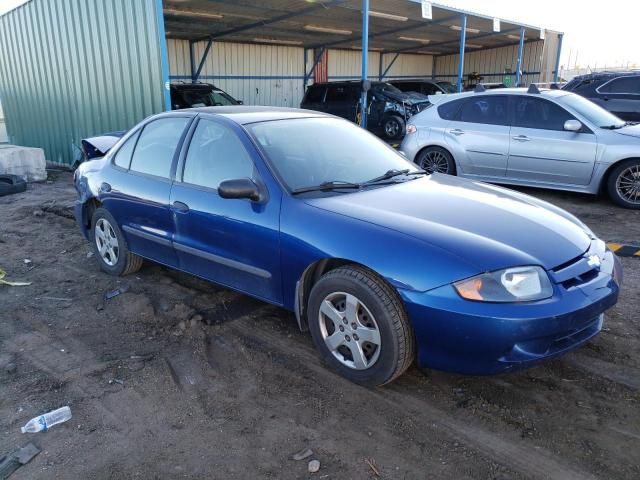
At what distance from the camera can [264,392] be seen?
296 centimetres

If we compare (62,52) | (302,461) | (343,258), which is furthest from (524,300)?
(62,52)

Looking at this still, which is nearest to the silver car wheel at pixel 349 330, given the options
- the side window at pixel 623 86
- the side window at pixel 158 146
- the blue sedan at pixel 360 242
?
the blue sedan at pixel 360 242

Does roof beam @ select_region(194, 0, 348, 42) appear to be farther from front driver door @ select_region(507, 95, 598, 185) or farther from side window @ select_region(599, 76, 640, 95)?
side window @ select_region(599, 76, 640, 95)

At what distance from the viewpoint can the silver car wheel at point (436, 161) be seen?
807 centimetres

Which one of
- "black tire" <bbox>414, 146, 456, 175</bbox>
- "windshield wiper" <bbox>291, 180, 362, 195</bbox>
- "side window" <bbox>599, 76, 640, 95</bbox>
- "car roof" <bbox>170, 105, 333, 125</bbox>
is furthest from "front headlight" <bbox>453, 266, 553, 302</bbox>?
"side window" <bbox>599, 76, 640, 95</bbox>

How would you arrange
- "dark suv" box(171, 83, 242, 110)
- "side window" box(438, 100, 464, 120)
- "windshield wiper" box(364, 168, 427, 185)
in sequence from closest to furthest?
"windshield wiper" box(364, 168, 427, 185), "side window" box(438, 100, 464, 120), "dark suv" box(171, 83, 242, 110)

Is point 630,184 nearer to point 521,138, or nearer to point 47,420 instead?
point 521,138

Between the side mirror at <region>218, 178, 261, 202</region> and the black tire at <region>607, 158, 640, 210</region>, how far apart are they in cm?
559

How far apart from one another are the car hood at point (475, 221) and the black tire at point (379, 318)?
0.32 m

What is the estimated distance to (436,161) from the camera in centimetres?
813

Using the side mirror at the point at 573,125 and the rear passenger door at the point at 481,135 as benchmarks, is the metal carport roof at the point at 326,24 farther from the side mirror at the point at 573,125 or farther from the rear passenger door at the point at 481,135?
the side mirror at the point at 573,125

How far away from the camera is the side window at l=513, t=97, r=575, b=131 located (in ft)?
23.1

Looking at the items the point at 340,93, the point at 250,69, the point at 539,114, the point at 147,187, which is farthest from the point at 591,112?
the point at 250,69

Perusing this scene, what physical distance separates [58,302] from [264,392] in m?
2.32
